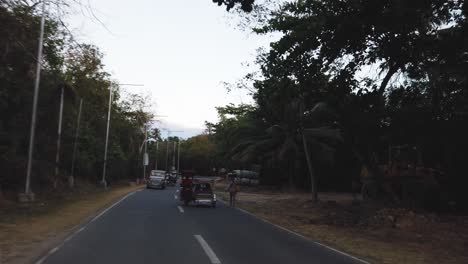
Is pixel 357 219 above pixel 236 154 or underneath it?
underneath

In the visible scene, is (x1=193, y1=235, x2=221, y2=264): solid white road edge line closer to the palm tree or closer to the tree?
the tree

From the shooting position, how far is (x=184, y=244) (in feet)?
44.5

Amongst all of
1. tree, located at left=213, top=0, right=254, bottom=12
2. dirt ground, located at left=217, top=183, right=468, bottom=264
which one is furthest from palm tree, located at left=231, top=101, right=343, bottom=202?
tree, located at left=213, top=0, right=254, bottom=12

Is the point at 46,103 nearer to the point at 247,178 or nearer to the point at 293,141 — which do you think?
the point at 293,141

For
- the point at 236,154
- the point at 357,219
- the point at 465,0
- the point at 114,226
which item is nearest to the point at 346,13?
the point at 465,0

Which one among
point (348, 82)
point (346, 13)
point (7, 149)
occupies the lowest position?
point (7, 149)

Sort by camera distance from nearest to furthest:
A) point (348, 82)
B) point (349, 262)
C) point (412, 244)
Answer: point (349, 262) → point (412, 244) → point (348, 82)

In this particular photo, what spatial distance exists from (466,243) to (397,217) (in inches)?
192

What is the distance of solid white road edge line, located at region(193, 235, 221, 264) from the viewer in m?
11.1

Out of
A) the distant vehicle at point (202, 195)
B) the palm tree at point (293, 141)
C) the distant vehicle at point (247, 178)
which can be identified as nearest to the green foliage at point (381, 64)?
the distant vehicle at point (202, 195)

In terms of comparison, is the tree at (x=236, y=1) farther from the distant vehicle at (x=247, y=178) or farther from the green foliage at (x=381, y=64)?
the distant vehicle at (x=247, y=178)

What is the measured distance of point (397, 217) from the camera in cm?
2191

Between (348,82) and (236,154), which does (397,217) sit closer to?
(348,82)

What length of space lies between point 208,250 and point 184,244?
3.92 ft
